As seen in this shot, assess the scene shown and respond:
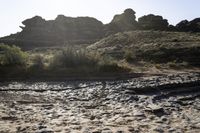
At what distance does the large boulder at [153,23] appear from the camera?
189 feet

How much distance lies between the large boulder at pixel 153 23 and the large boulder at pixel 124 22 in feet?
5.53

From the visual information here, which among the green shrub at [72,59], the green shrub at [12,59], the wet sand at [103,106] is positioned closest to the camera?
the wet sand at [103,106]

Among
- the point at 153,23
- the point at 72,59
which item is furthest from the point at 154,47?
the point at 153,23

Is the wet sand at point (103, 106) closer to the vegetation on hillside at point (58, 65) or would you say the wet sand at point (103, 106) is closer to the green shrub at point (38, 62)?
the vegetation on hillside at point (58, 65)

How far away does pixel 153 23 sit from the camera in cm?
5841

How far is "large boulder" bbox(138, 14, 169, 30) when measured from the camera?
189 feet

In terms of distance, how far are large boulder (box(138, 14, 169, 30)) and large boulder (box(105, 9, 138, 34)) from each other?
169 cm

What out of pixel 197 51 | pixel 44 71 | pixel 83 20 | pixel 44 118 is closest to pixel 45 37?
pixel 83 20

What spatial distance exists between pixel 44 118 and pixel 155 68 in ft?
52.3

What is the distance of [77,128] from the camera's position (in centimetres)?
1095

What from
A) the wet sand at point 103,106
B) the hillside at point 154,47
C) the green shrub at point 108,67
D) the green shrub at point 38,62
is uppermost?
the hillside at point 154,47

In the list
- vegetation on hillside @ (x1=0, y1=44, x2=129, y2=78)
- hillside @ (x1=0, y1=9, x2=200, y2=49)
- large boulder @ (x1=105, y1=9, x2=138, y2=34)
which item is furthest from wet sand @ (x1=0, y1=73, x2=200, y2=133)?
large boulder @ (x1=105, y1=9, x2=138, y2=34)

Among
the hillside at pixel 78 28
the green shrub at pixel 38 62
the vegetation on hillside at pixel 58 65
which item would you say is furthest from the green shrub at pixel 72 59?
the hillside at pixel 78 28

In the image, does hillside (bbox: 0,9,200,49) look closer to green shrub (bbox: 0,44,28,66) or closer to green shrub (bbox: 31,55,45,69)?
green shrub (bbox: 0,44,28,66)
